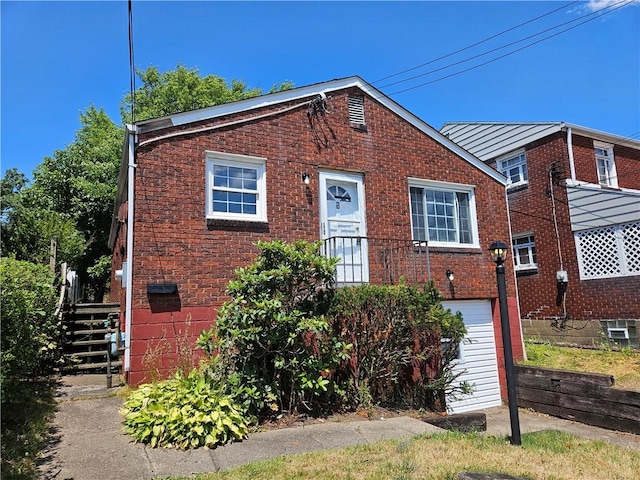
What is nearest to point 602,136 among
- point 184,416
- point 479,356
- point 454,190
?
point 454,190

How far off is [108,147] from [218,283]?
14.9 meters

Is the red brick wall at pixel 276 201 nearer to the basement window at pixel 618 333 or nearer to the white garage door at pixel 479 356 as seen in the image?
the white garage door at pixel 479 356

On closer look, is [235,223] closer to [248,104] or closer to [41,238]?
[248,104]

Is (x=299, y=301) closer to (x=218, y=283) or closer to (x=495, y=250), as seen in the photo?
(x=218, y=283)

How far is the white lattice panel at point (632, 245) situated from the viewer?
12.4 m

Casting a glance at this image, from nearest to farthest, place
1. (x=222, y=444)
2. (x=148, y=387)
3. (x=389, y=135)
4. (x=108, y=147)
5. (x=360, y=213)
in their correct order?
(x=222, y=444), (x=148, y=387), (x=360, y=213), (x=389, y=135), (x=108, y=147)

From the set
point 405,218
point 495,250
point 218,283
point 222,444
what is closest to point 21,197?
point 218,283

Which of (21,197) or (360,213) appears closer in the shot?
(360,213)

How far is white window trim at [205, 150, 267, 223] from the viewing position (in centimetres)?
814

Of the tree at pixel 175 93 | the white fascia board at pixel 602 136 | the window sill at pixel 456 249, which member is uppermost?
the tree at pixel 175 93

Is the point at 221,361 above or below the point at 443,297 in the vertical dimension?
below

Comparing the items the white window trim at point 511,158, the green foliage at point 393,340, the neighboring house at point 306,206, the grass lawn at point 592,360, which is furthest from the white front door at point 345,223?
the white window trim at point 511,158

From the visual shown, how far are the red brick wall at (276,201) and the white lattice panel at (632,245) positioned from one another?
3966mm

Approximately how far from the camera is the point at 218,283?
7840 mm
